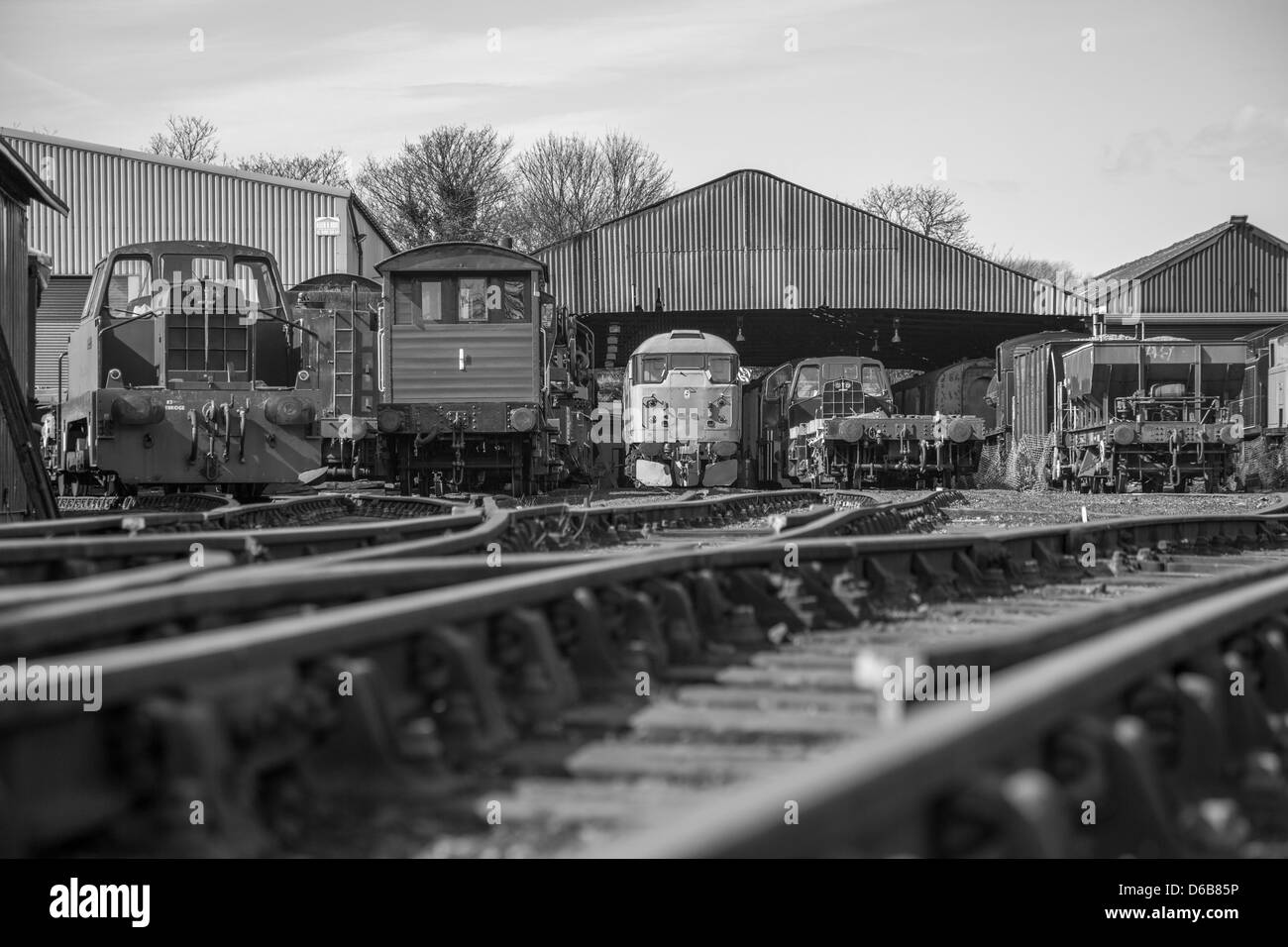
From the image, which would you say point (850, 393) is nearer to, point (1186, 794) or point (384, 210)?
point (1186, 794)

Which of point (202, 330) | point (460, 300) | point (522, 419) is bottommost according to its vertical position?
point (522, 419)

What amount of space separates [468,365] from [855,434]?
313 inches

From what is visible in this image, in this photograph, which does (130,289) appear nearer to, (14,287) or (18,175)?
(14,287)

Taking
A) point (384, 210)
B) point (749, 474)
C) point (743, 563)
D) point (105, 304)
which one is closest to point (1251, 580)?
point (743, 563)

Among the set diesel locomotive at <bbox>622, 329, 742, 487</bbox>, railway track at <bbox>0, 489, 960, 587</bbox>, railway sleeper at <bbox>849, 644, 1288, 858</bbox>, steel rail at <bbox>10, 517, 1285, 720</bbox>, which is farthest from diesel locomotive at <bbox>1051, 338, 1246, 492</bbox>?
railway sleeper at <bbox>849, 644, 1288, 858</bbox>

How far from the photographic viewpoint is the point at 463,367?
1847 cm

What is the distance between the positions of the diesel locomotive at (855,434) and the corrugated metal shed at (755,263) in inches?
237

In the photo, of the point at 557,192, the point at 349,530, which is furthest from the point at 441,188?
the point at 349,530

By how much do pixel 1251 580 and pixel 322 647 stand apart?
382cm

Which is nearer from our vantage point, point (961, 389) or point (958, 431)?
point (958, 431)

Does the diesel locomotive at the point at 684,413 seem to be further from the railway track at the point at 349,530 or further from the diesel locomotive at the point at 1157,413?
the railway track at the point at 349,530

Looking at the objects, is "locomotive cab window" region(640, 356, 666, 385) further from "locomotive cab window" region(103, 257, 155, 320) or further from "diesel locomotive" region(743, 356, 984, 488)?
"locomotive cab window" region(103, 257, 155, 320)

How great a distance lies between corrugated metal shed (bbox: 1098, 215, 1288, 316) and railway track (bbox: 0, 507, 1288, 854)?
32.6 meters

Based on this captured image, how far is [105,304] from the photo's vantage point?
15.1 m
